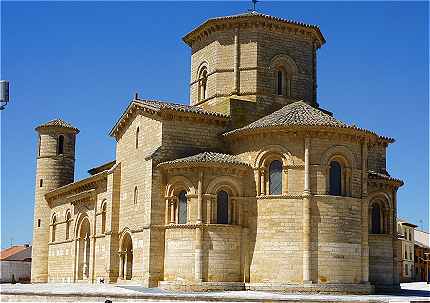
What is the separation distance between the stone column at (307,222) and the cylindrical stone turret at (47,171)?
22.5m

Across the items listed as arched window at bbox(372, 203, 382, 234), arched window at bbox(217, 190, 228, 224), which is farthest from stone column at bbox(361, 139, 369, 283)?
arched window at bbox(217, 190, 228, 224)

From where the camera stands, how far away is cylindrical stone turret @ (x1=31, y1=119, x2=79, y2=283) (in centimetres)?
4453

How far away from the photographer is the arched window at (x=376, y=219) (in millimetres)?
32656

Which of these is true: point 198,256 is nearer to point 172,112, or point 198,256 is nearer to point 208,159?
point 208,159

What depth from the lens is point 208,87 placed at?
111ft

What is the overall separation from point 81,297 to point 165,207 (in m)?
6.29

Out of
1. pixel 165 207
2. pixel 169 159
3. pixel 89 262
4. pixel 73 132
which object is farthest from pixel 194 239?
pixel 73 132

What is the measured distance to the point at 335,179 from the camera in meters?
28.5

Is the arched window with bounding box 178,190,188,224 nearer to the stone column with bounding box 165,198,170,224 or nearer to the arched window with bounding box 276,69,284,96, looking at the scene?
the stone column with bounding box 165,198,170,224

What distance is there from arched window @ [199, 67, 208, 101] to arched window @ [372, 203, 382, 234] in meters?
10.0

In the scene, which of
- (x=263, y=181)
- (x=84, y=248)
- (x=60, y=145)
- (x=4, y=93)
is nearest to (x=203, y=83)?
(x=263, y=181)

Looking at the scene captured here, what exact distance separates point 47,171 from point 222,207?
20555 millimetres

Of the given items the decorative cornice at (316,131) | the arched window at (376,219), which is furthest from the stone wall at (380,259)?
the decorative cornice at (316,131)

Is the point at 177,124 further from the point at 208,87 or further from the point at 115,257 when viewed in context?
the point at 115,257
